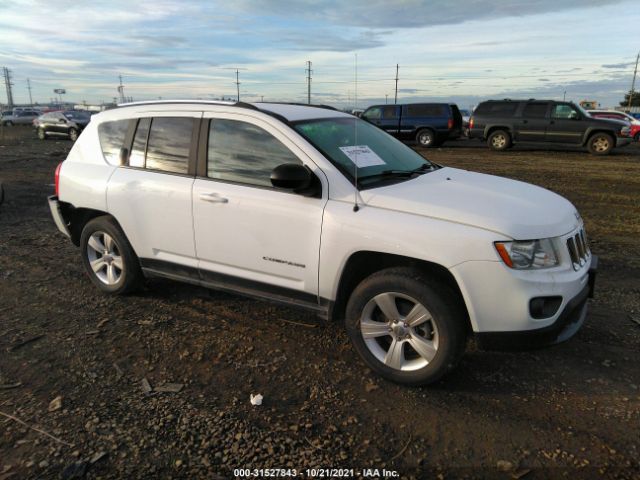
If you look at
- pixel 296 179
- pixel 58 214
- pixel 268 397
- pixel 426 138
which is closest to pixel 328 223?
pixel 296 179

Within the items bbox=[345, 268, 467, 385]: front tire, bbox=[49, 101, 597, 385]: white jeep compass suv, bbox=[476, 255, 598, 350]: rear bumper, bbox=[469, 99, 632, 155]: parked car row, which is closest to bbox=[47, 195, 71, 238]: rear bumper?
bbox=[49, 101, 597, 385]: white jeep compass suv

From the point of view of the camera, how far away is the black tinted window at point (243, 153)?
11.7ft

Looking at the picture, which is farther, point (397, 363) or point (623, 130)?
point (623, 130)

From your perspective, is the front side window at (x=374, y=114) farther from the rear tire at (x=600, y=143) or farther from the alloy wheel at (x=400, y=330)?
the alloy wheel at (x=400, y=330)

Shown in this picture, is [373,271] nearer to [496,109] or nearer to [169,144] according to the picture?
[169,144]

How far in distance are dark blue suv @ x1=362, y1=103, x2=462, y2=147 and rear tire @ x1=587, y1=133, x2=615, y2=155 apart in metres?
5.30

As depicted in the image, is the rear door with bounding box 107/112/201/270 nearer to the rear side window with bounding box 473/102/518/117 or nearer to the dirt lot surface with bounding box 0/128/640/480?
the dirt lot surface with bounding box 0/128/640/480

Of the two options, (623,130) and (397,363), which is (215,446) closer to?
(397,363)

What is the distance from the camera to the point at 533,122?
17562 mm

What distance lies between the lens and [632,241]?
643cm

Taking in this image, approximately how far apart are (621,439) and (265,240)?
2507 mm

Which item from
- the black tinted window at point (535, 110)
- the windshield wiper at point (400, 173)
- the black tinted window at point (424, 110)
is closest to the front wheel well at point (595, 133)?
the black tinted window at point (535, 110)

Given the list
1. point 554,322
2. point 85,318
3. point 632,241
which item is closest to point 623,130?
point 632,241

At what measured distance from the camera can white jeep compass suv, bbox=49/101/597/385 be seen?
287 centimetres
